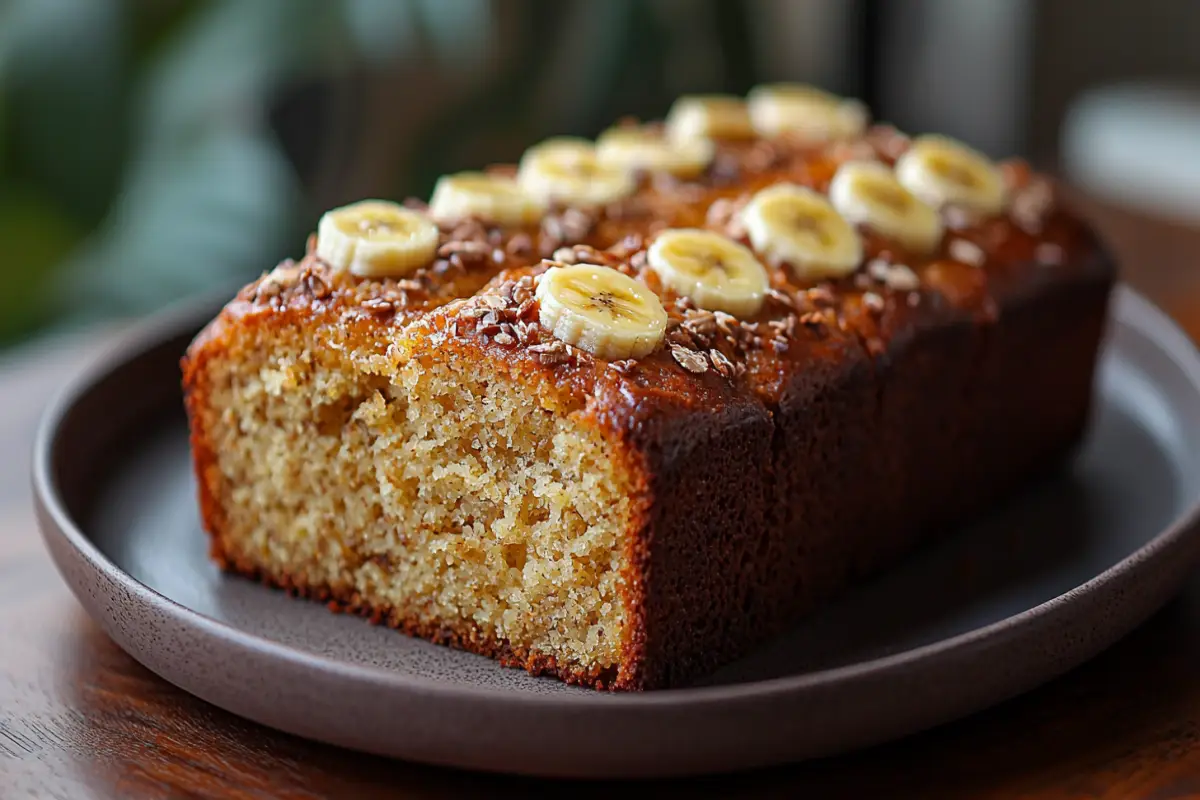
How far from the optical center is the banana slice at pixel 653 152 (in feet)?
9.49

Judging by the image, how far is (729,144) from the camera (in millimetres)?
3150

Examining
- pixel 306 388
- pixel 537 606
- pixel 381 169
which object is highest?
pixel 306 388

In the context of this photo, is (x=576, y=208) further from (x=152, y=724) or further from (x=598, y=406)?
(x=152, y=724)

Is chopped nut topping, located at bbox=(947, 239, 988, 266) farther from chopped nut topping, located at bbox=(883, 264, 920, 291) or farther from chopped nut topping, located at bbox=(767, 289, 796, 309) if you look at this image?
chopped nut topping, located at bbox=(767, 289, 796, 309)

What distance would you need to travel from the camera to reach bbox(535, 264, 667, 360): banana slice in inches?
78.0

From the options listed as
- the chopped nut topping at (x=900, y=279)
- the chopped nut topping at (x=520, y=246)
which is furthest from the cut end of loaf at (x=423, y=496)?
the chopped nut topping at (x=900, y=279)

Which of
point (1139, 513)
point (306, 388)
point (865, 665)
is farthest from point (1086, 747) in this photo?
point (306, 388)

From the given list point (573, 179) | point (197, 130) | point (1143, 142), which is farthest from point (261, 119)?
point (1143, 142)

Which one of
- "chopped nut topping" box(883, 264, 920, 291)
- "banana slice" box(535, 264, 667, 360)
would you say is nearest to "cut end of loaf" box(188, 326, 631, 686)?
"banana slice" box(535, 264, 667, 360)

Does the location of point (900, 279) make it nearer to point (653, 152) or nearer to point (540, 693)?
point (653, 152)

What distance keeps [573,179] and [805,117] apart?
831 millimetres

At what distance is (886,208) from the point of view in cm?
265

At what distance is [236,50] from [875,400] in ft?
9.95

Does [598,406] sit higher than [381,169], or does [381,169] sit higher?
[598,406]
